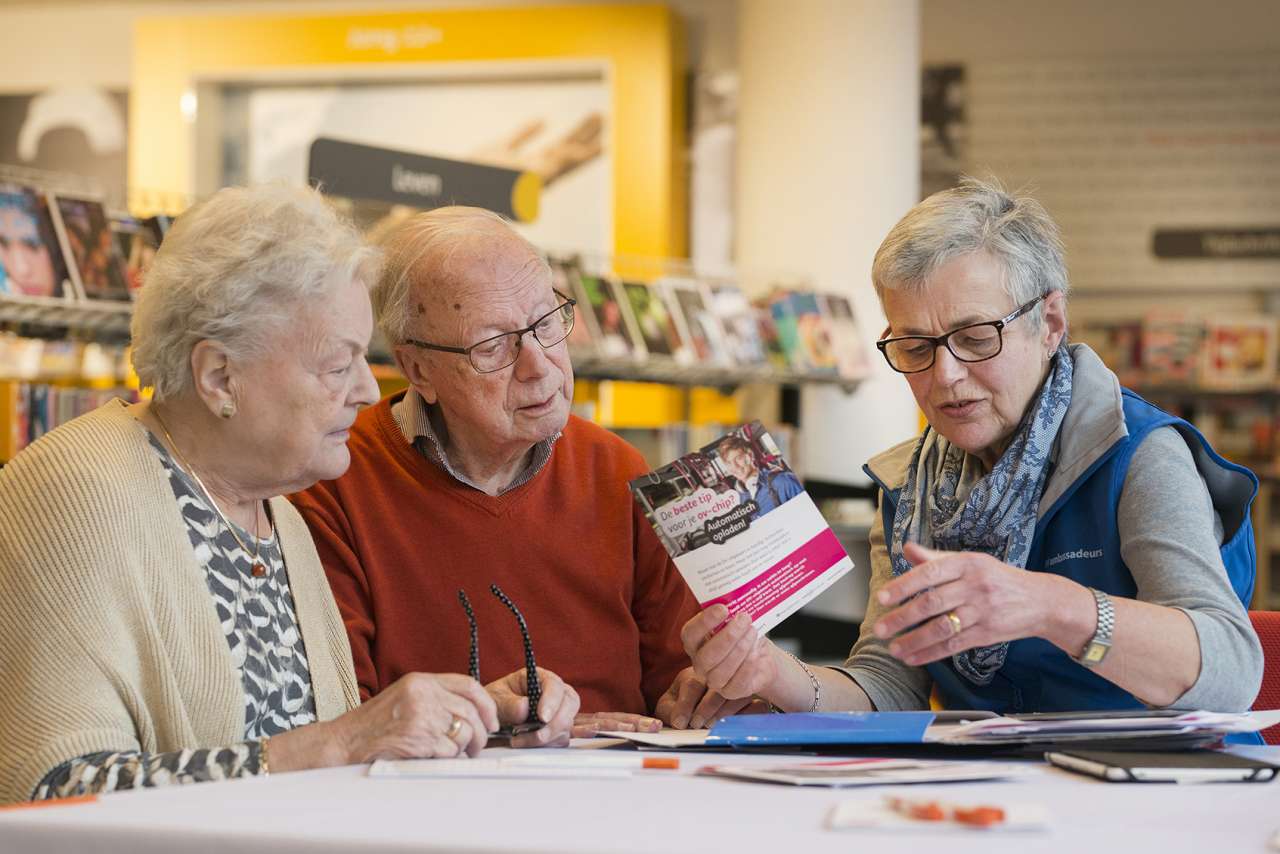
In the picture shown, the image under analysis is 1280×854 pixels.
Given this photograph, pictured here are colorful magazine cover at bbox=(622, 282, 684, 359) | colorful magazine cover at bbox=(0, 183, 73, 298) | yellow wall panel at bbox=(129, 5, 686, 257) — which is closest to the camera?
colorful magazine cover at bbox=(0, 183, 73, 298)

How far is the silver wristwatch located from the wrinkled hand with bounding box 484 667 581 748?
641 millimetres

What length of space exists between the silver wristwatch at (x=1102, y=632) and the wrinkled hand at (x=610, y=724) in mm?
598

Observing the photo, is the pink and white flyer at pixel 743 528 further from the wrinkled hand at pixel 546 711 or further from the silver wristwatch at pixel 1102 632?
the silver wristwatch at pixel 1102 632

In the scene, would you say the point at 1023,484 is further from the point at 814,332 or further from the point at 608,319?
the point at 814,332

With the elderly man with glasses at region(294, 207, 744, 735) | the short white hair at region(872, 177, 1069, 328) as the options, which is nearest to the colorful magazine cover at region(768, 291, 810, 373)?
the elderly man with glasses at region(294, 207, 744, 735)

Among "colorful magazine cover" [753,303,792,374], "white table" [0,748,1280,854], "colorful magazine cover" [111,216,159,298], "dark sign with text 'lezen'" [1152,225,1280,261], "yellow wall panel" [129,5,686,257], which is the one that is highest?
"yellow wall panel" [129,5,686,257]

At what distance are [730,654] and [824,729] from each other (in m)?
0.25

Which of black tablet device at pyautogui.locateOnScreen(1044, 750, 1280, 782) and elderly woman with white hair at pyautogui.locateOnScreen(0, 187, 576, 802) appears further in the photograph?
elderly woman with white hair at pyautogui.locateOnScreen(0, 187, 576, 802)

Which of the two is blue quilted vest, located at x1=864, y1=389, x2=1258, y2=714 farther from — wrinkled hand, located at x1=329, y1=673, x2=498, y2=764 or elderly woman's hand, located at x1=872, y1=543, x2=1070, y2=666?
wrinkled hand, located at x1=329, y1=673, x2=498, y2=764

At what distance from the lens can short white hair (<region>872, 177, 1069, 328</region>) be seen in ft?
6.86

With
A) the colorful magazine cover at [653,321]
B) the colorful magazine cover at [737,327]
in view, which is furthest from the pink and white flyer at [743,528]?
the colorful magazine cover at [737,327]

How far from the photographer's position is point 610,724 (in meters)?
2.11

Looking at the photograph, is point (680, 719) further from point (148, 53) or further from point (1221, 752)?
point (148, 53)

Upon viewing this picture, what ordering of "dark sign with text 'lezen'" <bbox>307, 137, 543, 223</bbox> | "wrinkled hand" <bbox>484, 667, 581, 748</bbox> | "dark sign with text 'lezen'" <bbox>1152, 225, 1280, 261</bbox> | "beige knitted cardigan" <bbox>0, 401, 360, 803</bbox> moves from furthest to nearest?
"dark sign with text 'lezen'" <bbox>1152, 225, 1280, 261</bbox>
"dark sign with text 'lezen'" <bbox>307, 137, 543, 223</bbox>
"wrinkled hand" <bbox>484, 667, 581, 748</bbox>
"beige knitted cardigan" <bbox>0, 401, 360, 803</bbox>
